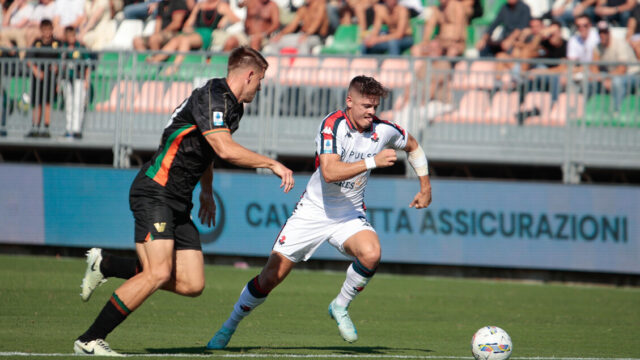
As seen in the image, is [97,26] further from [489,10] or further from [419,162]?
[419,162]

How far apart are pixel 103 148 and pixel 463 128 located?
6.56 m

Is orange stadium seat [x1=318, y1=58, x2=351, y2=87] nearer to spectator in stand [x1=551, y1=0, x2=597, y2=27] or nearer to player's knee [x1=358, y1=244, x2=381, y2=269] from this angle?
spectator in stand [x1=551, y1=0, x2=597, y2=27]

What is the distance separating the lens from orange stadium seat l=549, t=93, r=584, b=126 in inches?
604

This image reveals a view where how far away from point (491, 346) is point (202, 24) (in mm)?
13728

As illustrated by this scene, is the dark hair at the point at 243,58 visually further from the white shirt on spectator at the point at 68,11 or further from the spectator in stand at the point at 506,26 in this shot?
the white shirt on spectator at the point at 68,11

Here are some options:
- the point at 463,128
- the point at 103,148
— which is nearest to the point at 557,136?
the point at 463,128

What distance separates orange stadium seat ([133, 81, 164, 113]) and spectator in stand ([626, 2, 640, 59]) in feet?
29.6

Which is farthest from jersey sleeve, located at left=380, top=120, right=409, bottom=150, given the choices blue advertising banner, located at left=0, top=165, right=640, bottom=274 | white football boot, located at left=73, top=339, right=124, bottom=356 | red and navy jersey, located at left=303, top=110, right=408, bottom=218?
blue advertising banner, located at left=0, top=165, right=640, bottom=274

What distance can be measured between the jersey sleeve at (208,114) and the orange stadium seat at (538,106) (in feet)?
32.4

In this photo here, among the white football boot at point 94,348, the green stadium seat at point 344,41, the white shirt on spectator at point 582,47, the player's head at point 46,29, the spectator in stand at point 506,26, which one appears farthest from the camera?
the green stadium seat at point 344,41

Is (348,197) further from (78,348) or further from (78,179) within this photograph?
(78,179)

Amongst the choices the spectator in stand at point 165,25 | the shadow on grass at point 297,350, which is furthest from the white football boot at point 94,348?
the spectator in stand at point 165,25

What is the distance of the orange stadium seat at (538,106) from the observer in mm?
15609

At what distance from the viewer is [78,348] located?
264 inches
